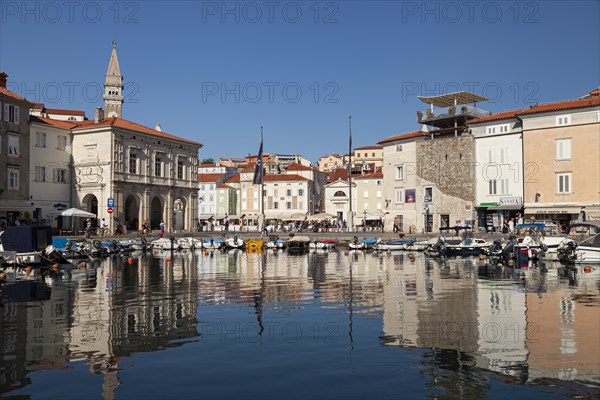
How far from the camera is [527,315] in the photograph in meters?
16.6

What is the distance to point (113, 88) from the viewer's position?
91125 mm

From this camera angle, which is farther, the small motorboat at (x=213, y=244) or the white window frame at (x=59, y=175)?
the white window frame at (x=59, y=175)

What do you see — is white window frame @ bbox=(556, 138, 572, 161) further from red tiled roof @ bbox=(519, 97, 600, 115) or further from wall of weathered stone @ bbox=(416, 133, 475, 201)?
wall of weathered stone @ bbox=(416, 133, 475, 201)

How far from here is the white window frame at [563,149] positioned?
54.0 m

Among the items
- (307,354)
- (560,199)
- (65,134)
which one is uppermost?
(65,134)

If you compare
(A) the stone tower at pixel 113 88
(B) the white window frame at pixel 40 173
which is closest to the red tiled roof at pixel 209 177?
(A) the stone tower at pixel 113 88

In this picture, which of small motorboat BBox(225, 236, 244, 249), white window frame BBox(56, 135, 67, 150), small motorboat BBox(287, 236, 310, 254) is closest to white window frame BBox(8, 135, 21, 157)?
white window frame BBox(56, 135, 67, 150)

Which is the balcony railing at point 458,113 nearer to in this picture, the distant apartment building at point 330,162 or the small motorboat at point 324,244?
the small motorboat at point 324,244

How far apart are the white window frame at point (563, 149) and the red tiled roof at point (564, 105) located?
3097 millimetres

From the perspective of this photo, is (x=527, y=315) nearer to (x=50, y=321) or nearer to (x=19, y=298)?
(x=50, y=321)

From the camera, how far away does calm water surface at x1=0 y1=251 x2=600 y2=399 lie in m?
9.91

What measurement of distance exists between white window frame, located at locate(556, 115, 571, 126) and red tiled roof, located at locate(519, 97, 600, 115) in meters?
0.84

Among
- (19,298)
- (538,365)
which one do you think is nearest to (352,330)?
(538,365)

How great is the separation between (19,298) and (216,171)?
105164 mm
